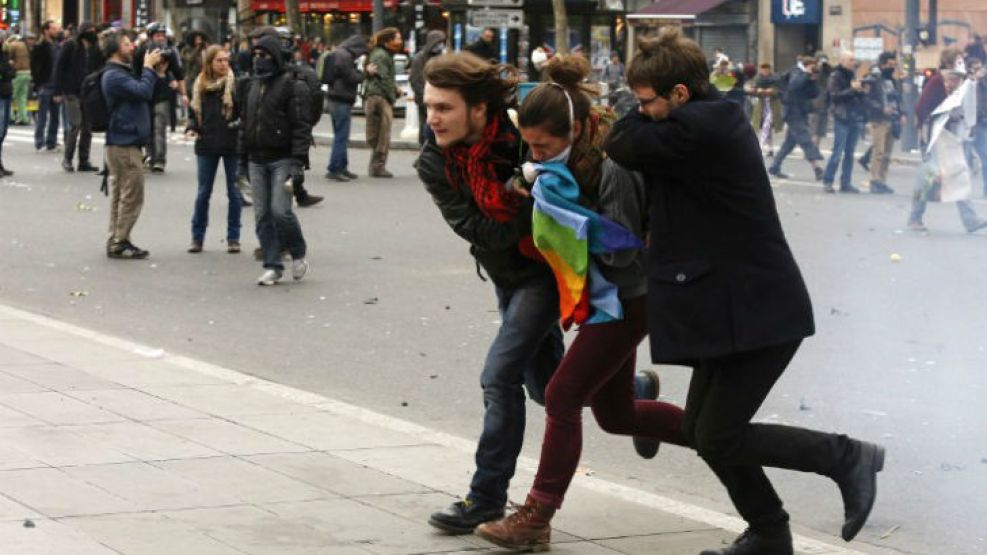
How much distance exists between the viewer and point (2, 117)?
2280cm

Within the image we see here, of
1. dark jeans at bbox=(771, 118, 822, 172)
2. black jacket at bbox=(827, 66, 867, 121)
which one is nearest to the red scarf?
black jacket at bbox=(827, 66, 867, 121)

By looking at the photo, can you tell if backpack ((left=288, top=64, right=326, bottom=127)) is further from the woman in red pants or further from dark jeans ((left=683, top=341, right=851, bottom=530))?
dark jeans ((left=683, top=341, right=851, bottom=530))

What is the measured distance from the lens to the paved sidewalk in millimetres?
5617

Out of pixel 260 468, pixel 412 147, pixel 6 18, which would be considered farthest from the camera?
pixel 6 18

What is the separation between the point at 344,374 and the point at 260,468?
103 inches

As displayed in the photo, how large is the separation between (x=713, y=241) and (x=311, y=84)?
8.74m

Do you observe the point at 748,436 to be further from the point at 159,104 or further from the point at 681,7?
the point at 681,7

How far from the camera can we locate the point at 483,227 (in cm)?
562

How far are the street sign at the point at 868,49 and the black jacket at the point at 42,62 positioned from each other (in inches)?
608

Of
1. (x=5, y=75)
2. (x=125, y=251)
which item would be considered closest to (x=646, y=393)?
(x=125, y=251)

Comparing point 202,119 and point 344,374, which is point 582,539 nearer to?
point 344,374

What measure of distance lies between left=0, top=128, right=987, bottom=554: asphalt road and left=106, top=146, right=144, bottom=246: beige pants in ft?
1.15

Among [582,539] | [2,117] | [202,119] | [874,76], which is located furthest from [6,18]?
[582,539]

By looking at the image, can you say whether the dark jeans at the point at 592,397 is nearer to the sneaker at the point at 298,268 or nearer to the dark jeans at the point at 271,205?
the dark jeans at the point at 271,205
